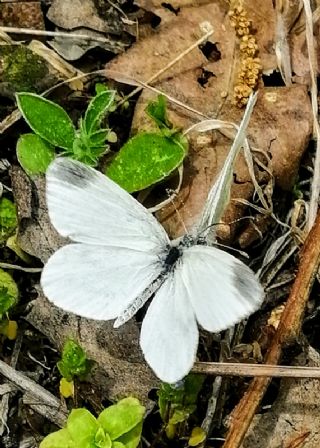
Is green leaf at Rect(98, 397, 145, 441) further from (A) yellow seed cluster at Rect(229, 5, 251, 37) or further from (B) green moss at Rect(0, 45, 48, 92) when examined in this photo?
(A) yellow seed cluster at Rect(229, 5, 251, 37)

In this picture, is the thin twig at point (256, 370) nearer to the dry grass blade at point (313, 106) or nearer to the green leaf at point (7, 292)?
the dry grass blade at point (313, 106)

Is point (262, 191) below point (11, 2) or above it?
below

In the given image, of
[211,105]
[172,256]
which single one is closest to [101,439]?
[172,256]

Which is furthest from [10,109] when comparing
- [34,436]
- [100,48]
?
[34,436]

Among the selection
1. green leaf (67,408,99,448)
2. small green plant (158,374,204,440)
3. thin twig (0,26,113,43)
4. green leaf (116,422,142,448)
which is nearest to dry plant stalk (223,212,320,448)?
small green plant (158,374,204,440)

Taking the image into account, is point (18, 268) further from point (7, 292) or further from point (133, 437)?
point (133, 437)

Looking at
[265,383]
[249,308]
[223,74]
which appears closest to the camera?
[249,308]

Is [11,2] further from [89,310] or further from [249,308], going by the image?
[249,308]
